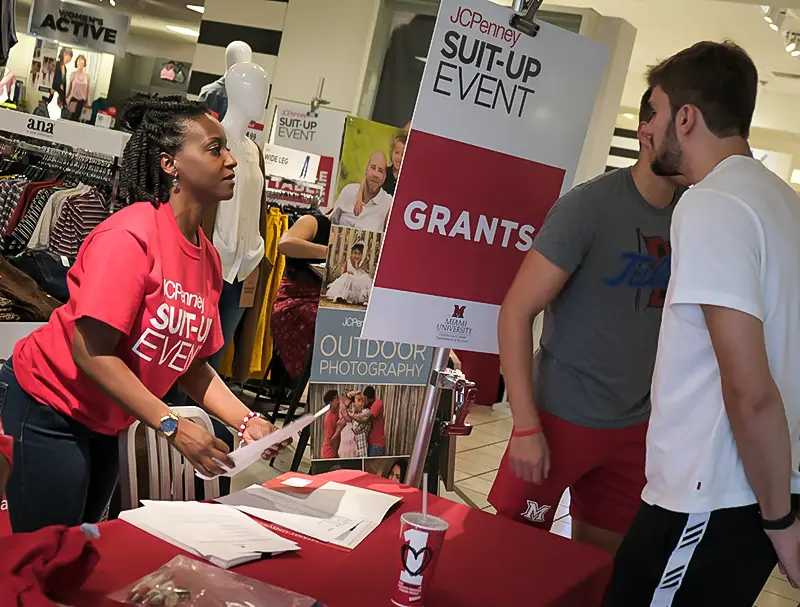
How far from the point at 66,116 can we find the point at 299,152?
122 inches

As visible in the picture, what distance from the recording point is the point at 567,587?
5.04 feet

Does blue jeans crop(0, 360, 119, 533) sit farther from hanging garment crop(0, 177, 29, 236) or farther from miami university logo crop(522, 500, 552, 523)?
hanging garment crop(0, 177, 29, 236)

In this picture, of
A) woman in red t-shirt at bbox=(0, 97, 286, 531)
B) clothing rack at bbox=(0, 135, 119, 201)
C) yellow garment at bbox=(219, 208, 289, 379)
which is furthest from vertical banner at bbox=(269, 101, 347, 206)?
woman in red t-shirt at bbox=(0, 97, 286, 531)

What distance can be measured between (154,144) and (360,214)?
166 cm

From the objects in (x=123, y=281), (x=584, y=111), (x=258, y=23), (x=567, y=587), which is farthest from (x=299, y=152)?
(x=567, y=587)

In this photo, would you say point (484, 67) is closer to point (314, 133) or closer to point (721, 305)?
point (721, 305)

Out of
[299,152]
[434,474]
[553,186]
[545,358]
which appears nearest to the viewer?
[545,358]

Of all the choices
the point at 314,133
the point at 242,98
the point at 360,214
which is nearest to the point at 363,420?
the point at 360,214

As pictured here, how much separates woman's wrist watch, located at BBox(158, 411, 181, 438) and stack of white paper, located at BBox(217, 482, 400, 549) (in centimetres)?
17

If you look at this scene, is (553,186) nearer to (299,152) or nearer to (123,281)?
(123,281)

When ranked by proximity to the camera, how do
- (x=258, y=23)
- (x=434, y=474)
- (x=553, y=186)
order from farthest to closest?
(x=258, y=23) < (x=434, y=474) < (x=553, y=186)

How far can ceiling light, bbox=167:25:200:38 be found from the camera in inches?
349

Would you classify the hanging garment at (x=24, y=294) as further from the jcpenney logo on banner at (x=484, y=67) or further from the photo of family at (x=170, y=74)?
the photo of family at (x=170, y=74)

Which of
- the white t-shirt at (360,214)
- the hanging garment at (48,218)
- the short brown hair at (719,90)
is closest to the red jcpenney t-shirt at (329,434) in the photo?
the white t-shirt at (360,214)
